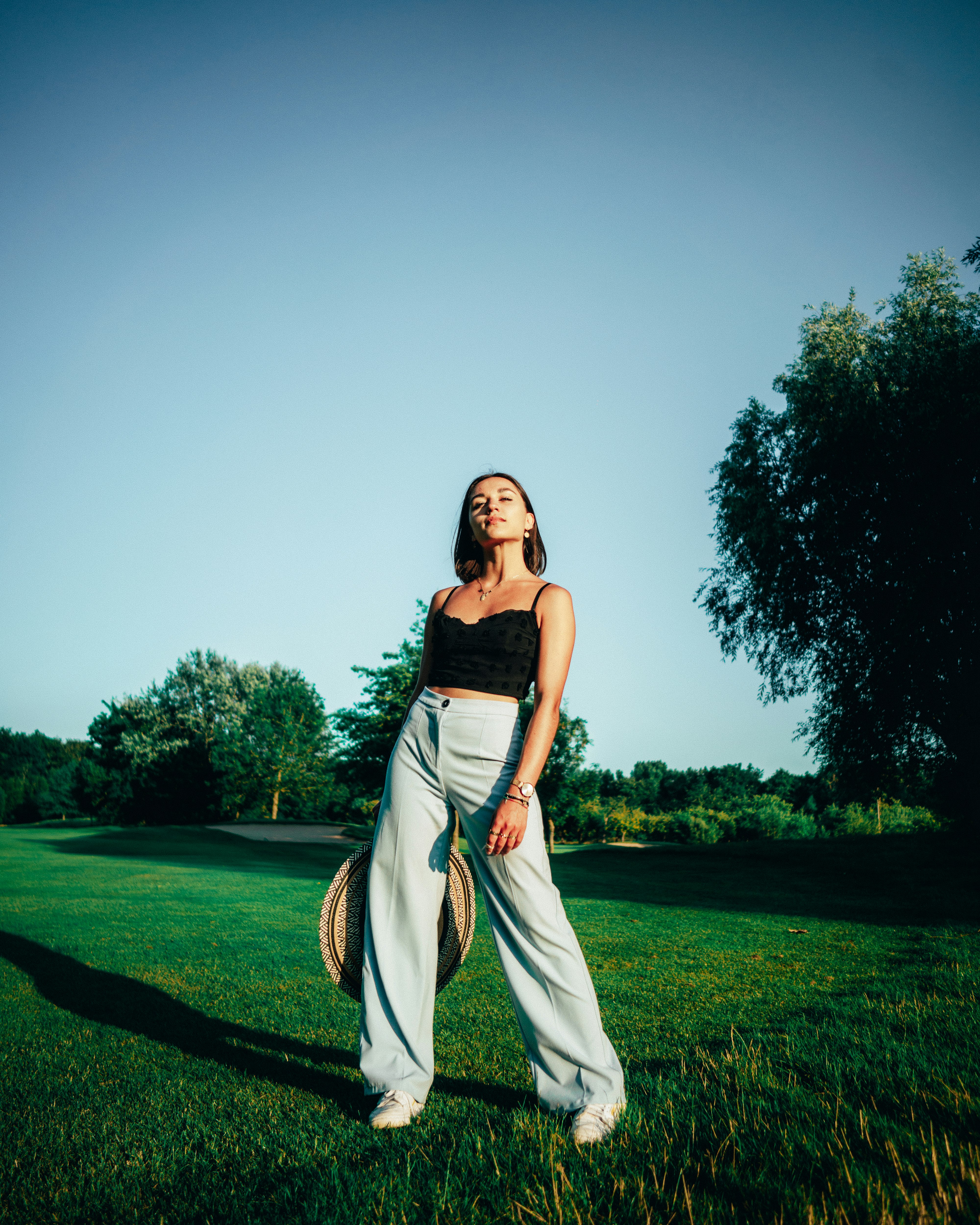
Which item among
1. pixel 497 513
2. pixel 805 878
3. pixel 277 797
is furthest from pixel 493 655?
pixel 277 797

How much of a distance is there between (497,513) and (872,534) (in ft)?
55.2

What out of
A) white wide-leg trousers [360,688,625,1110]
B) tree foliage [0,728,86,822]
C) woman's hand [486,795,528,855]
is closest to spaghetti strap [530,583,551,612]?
white wide-leg trousers [360,688,625,1110]

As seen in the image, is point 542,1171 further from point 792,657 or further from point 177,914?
point 792,657

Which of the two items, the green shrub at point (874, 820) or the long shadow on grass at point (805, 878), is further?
the green shrub at point (874, 820)

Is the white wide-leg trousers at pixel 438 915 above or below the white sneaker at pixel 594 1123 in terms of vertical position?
above

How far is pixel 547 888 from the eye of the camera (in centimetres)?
268

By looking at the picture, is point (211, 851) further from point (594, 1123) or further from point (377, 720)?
point (594, 1123)

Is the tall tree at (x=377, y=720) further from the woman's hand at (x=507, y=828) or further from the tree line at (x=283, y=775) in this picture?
the woman's hand at (x=507, y=828)

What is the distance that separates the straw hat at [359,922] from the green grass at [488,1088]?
464 millimetres

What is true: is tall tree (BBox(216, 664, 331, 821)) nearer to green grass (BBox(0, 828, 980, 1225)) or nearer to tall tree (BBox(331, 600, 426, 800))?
tall tree (BBox(331, 600, 426, 800))

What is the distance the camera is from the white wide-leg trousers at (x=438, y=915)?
8.40 ft

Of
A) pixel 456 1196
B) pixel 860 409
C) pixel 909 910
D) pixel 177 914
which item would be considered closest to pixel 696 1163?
pixel 456 1196

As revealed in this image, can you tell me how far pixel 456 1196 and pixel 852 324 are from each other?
66.0ft

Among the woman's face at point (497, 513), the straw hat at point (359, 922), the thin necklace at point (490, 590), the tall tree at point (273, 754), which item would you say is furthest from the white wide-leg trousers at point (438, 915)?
the tall tree at point (273, 754)
